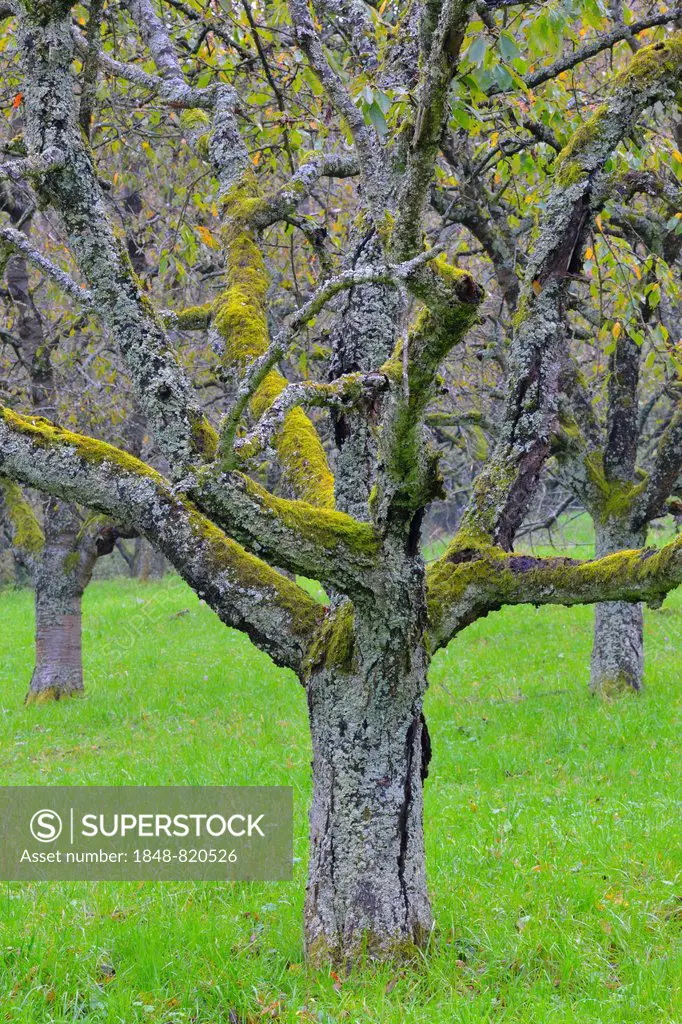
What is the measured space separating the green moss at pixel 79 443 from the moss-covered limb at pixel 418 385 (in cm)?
106

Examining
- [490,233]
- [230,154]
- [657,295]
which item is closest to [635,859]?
[657,295]

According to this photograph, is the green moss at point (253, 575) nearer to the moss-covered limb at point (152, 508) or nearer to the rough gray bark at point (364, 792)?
the moss-covered limb at point (152, 508)

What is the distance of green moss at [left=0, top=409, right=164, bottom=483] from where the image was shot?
3660 millimetres

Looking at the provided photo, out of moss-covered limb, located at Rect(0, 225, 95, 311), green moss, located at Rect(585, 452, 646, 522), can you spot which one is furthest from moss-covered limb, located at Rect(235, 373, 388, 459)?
green moss, located at Rect(585, 452, 646, 522)

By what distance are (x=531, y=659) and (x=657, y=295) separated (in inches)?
253

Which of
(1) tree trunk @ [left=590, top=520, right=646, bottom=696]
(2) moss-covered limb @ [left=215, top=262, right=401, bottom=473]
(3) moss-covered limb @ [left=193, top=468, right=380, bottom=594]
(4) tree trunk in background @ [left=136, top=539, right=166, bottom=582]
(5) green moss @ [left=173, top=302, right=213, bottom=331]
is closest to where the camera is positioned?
(2) moss-covered limb @ [left=215, top=262, right=401, bottom=473]

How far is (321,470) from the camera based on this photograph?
4484mm

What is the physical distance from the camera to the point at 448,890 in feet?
15.5

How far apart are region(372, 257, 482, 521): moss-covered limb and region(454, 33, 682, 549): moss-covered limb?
92cm

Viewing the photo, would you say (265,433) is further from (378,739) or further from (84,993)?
(84,993)

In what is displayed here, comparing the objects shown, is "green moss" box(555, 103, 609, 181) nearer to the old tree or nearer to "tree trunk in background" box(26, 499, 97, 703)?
the old tree

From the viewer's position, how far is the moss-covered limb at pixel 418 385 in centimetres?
291

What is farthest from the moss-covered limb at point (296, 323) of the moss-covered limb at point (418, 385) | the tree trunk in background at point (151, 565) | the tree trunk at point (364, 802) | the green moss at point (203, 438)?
the tree trunk in background at point (151, 565)

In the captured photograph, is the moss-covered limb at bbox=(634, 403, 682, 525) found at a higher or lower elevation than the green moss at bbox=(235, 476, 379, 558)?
higher
